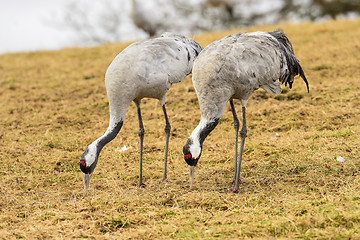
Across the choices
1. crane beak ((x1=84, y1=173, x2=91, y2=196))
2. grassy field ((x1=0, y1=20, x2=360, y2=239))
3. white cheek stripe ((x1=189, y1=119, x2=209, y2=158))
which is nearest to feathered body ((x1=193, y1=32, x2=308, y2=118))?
white cheek stripe ((x1=189, y1=119, x2=209, y2=158))

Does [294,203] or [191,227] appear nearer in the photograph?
[191,227]

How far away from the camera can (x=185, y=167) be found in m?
5.72

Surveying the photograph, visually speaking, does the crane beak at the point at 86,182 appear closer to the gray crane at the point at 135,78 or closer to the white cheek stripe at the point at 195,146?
the gray crane at the point at 135,78

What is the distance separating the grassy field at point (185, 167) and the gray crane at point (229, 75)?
1.84ft

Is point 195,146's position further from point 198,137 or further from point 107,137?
point 107,137

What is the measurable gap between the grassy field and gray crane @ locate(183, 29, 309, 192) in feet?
1.84

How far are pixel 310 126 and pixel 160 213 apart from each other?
11.4ft

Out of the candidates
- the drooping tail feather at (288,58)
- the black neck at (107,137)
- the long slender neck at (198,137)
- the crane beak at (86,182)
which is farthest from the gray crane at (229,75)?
the crane beak at (86,182)

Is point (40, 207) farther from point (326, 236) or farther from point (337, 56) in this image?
point (337, 56)

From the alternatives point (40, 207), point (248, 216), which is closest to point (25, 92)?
point (40, 207)

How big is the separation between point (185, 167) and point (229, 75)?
5.31 ft

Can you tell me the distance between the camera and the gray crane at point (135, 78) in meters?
4.87

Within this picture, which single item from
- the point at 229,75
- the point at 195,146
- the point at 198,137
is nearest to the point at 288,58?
the point at 229,75

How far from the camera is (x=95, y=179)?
5.45 meters
